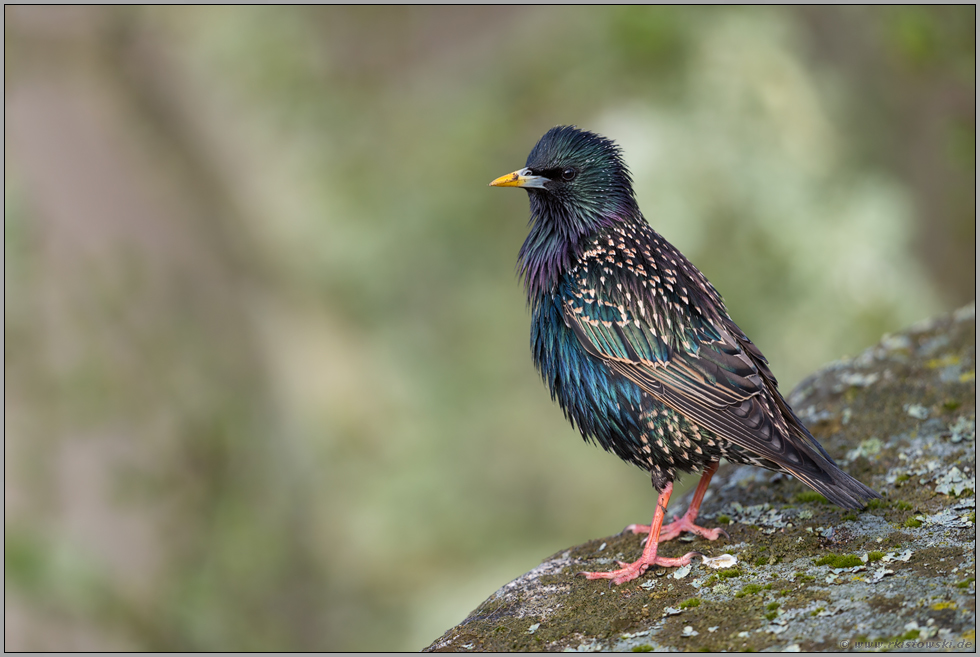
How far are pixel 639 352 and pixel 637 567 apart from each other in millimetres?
923

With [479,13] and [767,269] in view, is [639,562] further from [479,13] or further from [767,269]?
[479,13]

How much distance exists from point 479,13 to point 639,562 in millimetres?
9242

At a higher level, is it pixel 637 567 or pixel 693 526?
pixel 693 526

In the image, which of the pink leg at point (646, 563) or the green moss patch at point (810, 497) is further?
the green moss patch at point (810, 497)

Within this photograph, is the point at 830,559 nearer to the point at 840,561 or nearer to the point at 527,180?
the point at 840,561

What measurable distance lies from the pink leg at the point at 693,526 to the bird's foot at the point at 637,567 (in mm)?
153

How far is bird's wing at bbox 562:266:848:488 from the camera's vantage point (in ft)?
11.4

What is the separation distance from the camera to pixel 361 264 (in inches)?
369

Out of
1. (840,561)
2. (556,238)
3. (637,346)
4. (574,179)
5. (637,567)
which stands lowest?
(840,561)

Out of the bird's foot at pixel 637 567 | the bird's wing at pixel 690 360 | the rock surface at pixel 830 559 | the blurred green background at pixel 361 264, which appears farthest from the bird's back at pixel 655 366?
the blurred green background at pixel 361 264

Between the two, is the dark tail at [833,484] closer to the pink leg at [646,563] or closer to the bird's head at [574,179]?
the pink leg at [646,563]

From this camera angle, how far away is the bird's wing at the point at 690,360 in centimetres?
348

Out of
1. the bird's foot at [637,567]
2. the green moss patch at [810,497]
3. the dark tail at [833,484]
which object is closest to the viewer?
the dark tail at [833,484]

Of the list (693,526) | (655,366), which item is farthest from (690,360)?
(693,526)
